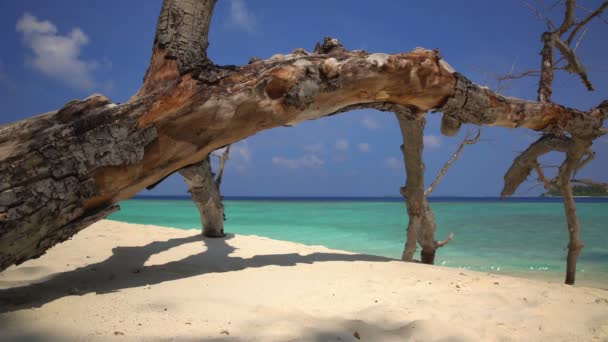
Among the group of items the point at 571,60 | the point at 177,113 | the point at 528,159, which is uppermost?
the point at 571,60

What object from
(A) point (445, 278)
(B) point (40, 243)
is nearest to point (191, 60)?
(B) point (40, 243)

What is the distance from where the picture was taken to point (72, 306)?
1.83 meters

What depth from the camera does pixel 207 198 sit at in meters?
4.61

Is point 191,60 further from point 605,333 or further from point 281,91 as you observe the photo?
point 605,333

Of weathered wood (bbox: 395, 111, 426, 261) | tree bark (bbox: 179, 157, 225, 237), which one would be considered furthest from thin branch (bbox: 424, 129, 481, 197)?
tree bark (bbox: 179, 157, 225, 237)

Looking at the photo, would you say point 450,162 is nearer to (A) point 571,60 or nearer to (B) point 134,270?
(A) point 571,60

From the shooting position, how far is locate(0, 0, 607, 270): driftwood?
1900 millimetres

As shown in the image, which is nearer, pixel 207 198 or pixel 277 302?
pixel 277 302

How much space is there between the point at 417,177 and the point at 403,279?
5.69ft

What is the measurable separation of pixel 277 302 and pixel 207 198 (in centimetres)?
288

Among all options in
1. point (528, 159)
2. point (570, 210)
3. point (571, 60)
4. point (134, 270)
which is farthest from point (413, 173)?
point (134, 270)

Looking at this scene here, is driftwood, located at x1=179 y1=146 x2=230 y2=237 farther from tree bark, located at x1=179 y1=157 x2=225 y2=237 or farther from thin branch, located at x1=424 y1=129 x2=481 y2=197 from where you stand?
thin branch, located at x1=424 y1=129 x2=481 y2=197

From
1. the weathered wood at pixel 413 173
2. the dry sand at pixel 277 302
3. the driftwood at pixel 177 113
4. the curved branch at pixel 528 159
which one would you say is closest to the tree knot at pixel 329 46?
the driftwood at pixel 177 113

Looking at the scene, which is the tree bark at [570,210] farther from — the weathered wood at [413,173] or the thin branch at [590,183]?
the weathered wood at [413,173]
